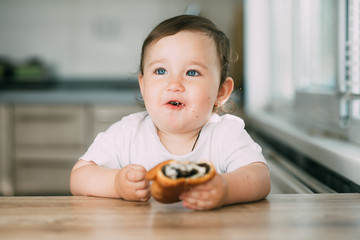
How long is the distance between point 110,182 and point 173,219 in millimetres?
218

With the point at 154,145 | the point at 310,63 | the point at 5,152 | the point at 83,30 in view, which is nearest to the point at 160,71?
the point at 154,145

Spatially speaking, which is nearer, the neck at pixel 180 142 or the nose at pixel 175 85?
the nose at pixel 175 85

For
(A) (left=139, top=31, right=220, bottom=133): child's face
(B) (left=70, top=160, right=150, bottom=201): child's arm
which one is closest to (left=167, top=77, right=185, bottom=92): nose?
(A) (left=139, top=31, right=220, bottom=133): child's face

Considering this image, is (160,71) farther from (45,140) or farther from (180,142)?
(45,140)

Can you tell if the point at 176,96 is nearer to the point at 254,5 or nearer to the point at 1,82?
the point at 254,5

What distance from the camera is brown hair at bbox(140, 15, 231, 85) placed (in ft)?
3.30

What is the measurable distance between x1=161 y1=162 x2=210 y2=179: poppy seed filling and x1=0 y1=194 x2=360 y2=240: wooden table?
6 cm

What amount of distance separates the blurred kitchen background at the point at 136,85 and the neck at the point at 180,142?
0.24m

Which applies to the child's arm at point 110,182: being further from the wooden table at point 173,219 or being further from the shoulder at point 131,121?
the shoulder at point 131,121

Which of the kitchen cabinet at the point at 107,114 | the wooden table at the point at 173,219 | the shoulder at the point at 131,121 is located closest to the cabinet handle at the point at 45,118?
the kitchen cabinet at the point at 107,114

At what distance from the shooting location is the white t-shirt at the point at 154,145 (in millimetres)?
1005

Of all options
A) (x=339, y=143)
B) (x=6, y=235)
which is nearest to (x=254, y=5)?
(x=339, y=143)

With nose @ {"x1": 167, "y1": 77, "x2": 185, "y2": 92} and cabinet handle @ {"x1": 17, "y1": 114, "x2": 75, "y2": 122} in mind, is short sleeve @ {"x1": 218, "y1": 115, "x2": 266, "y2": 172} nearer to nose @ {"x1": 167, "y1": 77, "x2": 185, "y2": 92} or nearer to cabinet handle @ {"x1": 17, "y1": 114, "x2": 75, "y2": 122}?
nose @ {"x1": 167, "y1": 77, "x2": 185, "y2": 92}

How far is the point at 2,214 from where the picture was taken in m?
0.70
